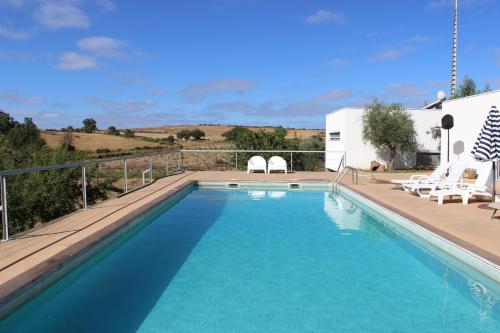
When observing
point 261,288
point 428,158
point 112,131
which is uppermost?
point 112,131

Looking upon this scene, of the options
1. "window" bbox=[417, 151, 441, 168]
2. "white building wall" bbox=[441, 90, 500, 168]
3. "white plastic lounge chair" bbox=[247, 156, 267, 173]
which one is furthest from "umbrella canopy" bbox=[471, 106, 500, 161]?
"window" bbox=[417, 151, 441, 168]

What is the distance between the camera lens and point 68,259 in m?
4.18

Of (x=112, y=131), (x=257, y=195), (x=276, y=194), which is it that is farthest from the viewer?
(x=112, y=131)

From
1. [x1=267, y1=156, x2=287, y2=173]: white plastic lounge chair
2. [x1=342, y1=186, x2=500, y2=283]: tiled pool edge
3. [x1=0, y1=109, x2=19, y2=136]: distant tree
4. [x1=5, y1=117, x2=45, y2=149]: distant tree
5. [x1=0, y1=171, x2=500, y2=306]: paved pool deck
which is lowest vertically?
[x1=342, y1=186, x2=500, y2=283]: tiled pool edge

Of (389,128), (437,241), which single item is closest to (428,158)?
(389,128)

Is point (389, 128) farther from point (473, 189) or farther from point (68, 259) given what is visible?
point (68, 259)

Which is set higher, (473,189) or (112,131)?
(112,131)

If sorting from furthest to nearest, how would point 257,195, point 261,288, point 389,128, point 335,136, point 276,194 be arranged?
point 335,136 < point 389,128 < point 276,194 < point 257,195 < point 261,288

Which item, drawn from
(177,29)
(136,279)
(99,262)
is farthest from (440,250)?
(177,29)

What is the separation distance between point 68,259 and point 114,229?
55.8 inches

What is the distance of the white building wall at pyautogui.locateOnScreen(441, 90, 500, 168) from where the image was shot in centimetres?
1215

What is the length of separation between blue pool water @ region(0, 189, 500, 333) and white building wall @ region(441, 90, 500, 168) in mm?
7355

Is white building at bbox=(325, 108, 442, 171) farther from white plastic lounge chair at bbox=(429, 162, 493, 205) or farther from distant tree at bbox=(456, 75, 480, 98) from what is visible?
white plastic lounge chair at bbox=(429, 162, 493, 205)

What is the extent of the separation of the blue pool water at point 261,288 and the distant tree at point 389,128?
40.4 ft
